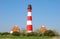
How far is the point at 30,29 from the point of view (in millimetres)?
42625

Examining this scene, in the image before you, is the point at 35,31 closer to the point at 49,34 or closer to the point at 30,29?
the point at 30,29

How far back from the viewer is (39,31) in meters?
41.9

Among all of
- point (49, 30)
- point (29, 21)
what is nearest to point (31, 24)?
point (29, 21)

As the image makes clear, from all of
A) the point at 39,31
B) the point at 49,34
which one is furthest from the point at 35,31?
the point at 49,34

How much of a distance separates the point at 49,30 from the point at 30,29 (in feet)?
21.9

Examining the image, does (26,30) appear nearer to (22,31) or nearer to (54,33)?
(22,31)

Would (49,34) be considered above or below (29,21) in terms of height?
below

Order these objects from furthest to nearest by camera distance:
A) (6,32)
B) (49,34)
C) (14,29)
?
(14,29) → (6,32) → (49,34)

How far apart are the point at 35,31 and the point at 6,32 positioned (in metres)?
5.70

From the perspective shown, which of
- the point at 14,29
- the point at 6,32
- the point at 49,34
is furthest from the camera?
the point at 14,29

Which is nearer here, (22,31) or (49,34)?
(49,34)

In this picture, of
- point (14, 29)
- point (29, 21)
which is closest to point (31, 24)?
point (29, 21)

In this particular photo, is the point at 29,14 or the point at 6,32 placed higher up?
the point at 29,14

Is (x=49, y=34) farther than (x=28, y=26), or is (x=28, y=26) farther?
(x=28, y=26)
